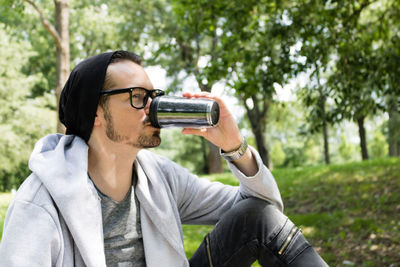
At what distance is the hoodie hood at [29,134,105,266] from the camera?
1.68m

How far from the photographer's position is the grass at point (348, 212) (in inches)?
165

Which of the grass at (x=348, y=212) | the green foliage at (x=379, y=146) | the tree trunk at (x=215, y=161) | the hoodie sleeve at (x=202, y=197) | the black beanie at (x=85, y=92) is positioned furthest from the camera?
the green foliage at (x=379, y=146)

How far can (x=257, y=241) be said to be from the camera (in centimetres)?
198

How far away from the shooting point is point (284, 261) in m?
1.94

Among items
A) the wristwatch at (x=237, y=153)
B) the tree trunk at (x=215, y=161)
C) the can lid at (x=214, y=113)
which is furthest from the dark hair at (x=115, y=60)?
the tree trunk at (x=215, y=161)

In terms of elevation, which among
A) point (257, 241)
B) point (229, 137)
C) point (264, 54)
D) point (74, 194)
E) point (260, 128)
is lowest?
point (260, 128)

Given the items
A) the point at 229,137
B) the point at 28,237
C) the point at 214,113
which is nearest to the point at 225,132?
the point at 229,137

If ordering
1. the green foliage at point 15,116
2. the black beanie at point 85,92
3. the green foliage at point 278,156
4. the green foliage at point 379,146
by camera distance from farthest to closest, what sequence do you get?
1. the green foliage at point 379,146
2. the green foliage at point 278,156
3. the green foliage at point 15,116
4. the black beanie at point 85,92

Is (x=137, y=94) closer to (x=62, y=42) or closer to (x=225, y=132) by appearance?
(x=225, y=132)

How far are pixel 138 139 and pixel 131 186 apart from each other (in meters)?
0.31

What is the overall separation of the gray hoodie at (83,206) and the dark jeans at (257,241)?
14 centimetres

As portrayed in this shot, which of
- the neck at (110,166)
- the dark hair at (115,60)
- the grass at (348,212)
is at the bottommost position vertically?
the grass at (348,212)

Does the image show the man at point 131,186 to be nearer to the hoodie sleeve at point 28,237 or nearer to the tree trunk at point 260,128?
the hoodie sleeve at point 28,237

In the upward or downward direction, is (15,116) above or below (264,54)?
below
